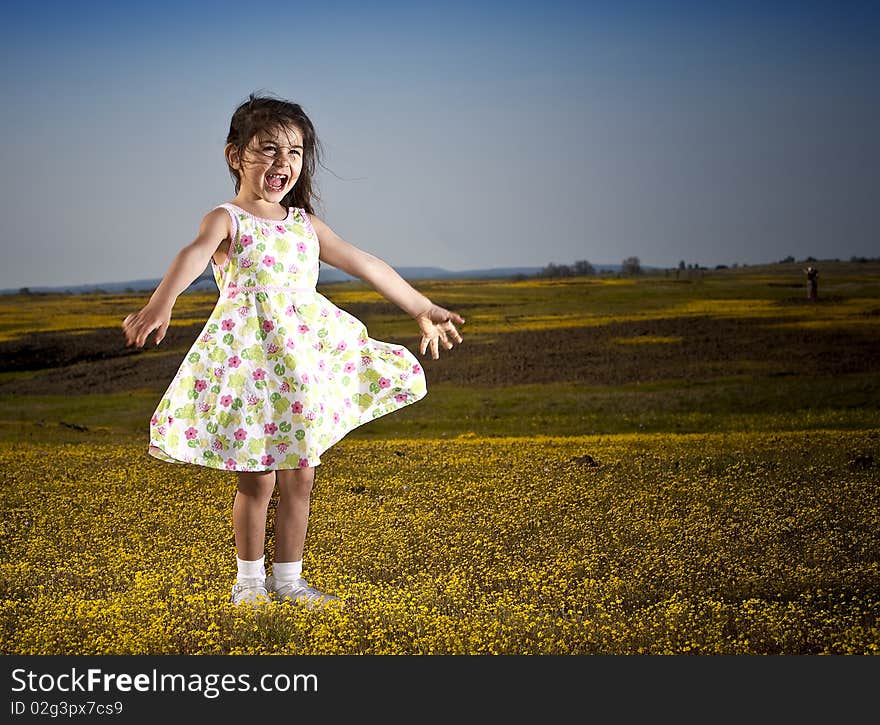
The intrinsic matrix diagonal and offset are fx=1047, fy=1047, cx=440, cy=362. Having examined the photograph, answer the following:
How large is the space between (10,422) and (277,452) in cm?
747

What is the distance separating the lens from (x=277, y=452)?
13.5 ft

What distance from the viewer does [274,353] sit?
4.19m

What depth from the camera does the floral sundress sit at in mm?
4105

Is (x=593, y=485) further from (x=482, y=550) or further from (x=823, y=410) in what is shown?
(x=823, y=410)

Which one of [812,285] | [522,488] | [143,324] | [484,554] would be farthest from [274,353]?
[812,285]

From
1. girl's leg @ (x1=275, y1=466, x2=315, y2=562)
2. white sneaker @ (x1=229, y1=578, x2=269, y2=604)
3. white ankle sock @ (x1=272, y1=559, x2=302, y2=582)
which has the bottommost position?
white sneaker @ (x1=229, y1=578, x2=269, y2=604)

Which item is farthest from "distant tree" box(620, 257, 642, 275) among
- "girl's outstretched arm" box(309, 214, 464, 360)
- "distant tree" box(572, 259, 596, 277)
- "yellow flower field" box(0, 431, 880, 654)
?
"girl's outstretched arm" box(309, 214, 464, 360)

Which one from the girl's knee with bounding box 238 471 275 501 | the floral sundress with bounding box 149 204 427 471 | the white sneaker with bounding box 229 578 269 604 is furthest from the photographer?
the white sneaker with bounding box 229 578 269 604

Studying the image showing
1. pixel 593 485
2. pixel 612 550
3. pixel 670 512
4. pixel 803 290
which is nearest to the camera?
pixel 612 550

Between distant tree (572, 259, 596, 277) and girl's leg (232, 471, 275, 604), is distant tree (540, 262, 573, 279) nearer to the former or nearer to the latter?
distant tree (572, 259, 596, 277)

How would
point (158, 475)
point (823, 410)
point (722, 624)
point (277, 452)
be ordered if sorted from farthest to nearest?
point (823, 410) → point (158, 475) → point (722, 624) → point (277, 452)

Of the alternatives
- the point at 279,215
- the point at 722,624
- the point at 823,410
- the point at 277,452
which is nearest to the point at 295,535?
the point at 277,452

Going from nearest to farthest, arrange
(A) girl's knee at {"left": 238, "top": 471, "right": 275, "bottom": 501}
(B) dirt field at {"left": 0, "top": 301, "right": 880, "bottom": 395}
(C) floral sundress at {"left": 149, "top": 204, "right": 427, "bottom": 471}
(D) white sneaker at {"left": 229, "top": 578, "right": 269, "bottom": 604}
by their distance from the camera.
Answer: (C) floral sundress at {"left": 149, "top": 204, "right": 427, "bottom": 471} → (A) girl's knee at {"left": 238, "top": 471, "right": 275, "bottom": 501} → (D) white sneaker at {"left": 229, "top": 578, "right": 269, "bottom": 604} → (B) dirt field at {"left": 0, "top": 301, "right": 880, "bottom": 395}

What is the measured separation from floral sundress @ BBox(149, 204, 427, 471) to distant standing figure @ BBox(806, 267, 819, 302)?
30.0 feet
